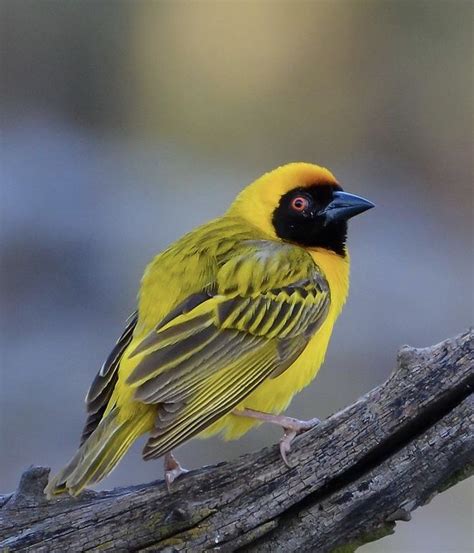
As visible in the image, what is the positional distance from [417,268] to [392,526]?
6.21m

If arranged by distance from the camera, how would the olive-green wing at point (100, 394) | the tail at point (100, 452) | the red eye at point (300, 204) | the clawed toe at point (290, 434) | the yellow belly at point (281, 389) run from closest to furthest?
the tail at point (100, 452), the clawed toe at point (290, 434), the olive-green wing at point (100, 394), the yellow belly at point (281, 389), the red eye at point (300, 204)

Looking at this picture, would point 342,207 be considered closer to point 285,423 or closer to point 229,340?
point 229,340

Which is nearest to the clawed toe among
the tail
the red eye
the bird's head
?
the tail

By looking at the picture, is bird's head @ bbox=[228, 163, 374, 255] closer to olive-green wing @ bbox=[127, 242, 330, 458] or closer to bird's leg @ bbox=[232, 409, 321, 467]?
olive-green wing @ bbox=[127, 242, 330, 458]

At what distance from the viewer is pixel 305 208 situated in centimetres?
511

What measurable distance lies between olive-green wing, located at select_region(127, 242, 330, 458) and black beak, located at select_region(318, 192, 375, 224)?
269 millimetres

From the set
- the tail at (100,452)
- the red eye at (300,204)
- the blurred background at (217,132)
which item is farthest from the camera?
the blurred background at (217,132)

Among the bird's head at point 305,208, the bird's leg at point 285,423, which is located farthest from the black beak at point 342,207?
the bird's leg at point 285,423

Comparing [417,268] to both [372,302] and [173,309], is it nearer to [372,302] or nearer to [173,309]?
[372,302]

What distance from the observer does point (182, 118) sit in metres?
11.7

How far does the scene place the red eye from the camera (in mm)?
5109

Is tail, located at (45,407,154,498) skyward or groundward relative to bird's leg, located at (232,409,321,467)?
groundward

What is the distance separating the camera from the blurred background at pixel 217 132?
9.52 meters

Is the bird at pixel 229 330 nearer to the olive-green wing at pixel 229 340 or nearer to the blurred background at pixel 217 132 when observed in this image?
the olive-green wing at pixel 229 340
